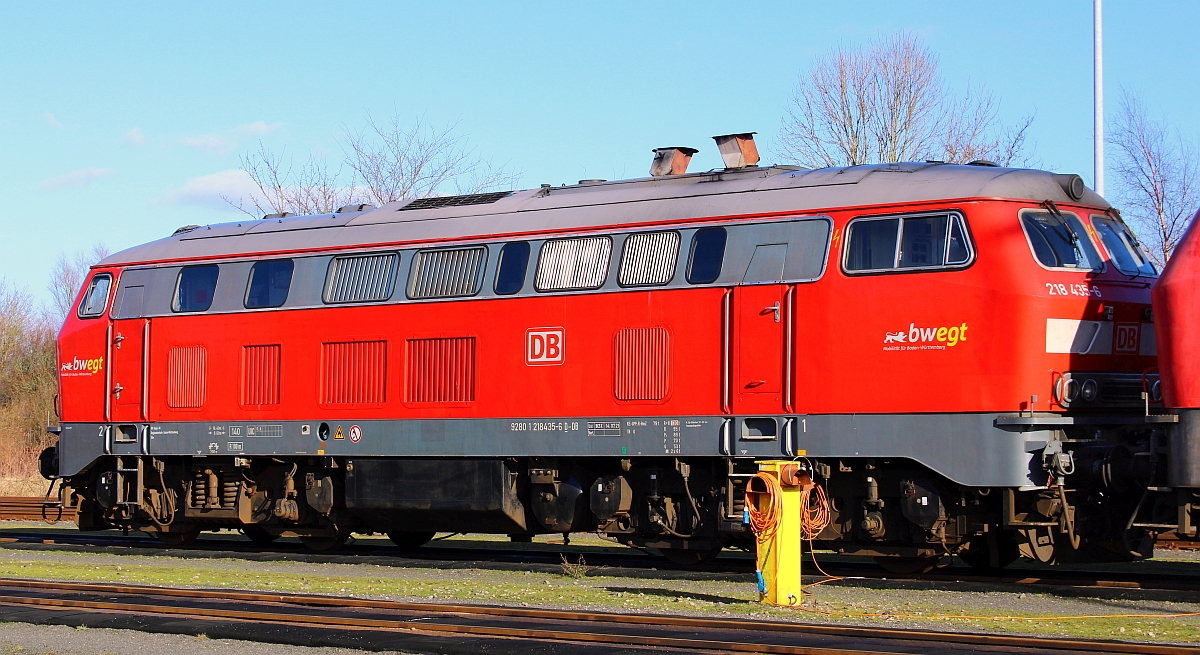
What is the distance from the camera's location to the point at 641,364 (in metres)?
15.4

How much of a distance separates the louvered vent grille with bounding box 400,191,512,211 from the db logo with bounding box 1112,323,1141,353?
7952 mm

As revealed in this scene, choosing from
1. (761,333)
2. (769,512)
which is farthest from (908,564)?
(761,333)

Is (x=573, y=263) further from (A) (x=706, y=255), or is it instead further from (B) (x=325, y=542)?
(B) (x=325, y=542)

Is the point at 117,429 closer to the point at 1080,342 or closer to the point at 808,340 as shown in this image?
the point at 808,340

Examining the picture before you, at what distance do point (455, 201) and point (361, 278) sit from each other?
5.49ft

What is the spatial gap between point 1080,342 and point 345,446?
373 inches

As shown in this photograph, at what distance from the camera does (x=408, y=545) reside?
2008 cm

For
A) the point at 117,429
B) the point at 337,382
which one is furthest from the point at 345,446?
the point at 117,429

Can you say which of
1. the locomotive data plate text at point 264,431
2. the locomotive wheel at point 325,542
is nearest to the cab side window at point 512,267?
the locomotive data plate text at point 264,431

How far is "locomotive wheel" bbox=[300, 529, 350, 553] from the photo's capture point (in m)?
18.9

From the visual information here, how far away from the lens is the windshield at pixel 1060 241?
13781mm

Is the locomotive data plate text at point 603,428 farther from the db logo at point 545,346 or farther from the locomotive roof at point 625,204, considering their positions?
the locomotive roof at point 625,204

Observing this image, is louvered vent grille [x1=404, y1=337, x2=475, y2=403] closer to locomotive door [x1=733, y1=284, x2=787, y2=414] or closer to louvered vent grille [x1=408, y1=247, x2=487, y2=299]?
louvered vent grille [x1=408, y1=247, x2=487, y2=299]

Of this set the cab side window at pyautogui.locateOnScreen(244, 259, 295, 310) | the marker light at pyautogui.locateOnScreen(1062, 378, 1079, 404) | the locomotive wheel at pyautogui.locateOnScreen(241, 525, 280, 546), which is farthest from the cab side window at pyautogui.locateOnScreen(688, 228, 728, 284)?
the locomotive wheel at pyautogui.locateOnScreen(241, 525, 280, 546)
